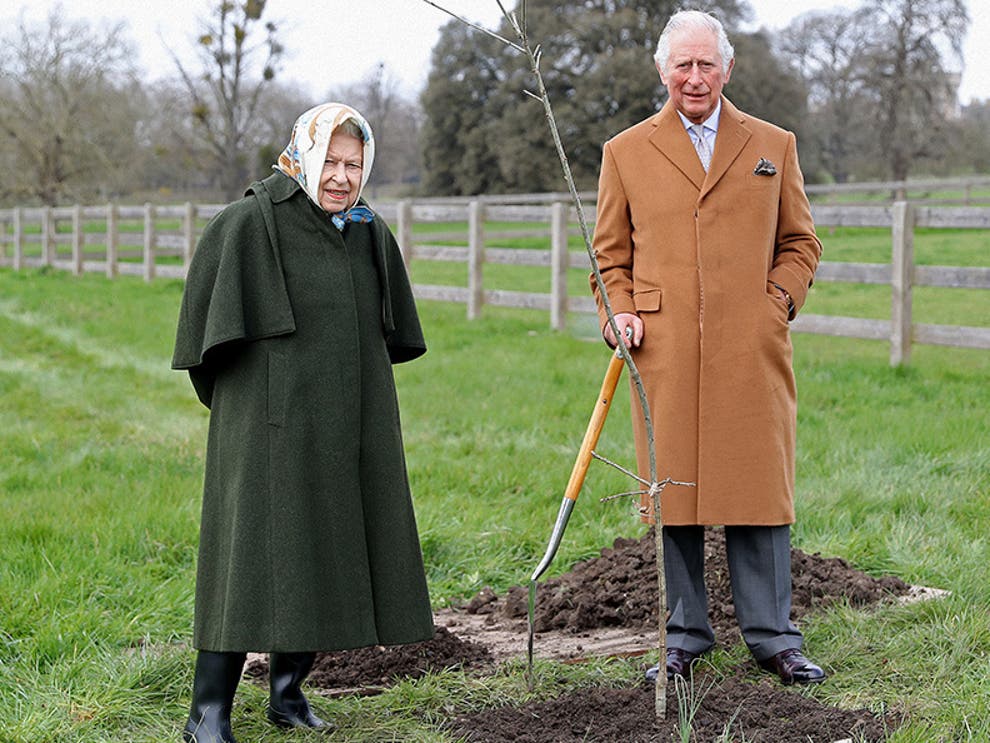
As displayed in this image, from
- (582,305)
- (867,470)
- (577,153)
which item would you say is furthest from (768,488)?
(577,153)

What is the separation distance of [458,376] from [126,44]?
87.9 ft

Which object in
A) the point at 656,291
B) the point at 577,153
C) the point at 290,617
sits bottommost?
the point at 290,617

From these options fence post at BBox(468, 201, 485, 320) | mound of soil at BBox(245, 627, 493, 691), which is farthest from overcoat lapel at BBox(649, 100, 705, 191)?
fence post at BBox(468, 201, 485, 320)

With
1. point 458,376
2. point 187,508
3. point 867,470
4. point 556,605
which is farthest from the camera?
point 458,376

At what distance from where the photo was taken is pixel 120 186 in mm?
35812

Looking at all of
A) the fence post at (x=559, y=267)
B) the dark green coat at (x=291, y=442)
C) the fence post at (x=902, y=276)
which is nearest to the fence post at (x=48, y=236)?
the fence post at (x=559, y=267)

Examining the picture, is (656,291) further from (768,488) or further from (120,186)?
(120,186)

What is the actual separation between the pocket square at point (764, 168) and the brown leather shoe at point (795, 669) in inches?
57.6

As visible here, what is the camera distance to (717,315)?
379 cm

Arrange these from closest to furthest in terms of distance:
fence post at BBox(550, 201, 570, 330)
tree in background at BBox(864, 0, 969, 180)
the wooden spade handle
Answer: the wooden spade handle < fence post at BBox(550, 201, 570, 330) < tree in background at BBox(864, 0, 969, 180)

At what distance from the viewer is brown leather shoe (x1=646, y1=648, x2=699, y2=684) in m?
3.84

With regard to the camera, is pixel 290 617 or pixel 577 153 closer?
pixel 290 617

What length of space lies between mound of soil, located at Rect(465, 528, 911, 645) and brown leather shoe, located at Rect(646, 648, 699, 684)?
14.7 inches

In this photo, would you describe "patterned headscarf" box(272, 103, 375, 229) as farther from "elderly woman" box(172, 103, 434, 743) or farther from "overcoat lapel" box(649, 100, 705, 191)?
"overcoat lapel" box(649, 100, 705, 191)
